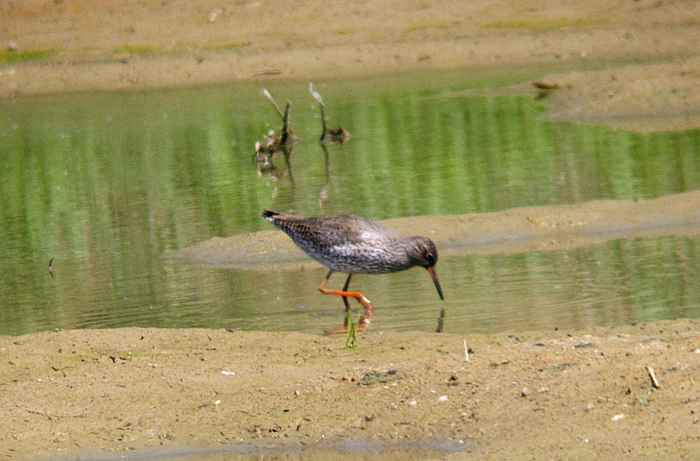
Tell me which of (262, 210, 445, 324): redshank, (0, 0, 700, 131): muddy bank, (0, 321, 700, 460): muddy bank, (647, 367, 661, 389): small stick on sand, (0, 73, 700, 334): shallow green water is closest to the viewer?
(0, 321, 700, 460): muddy bank

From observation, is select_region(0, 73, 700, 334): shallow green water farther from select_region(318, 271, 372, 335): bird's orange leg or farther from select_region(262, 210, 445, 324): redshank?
select_region(262, 210, 445, 324): redshank

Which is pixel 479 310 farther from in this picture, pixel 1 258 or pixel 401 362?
pixel 1 258

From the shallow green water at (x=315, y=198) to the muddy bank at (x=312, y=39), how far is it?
188cm

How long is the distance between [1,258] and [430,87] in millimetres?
13739

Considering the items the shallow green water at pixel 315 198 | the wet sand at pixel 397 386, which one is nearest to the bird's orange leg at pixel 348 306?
the shallow green water at pixel 315 198

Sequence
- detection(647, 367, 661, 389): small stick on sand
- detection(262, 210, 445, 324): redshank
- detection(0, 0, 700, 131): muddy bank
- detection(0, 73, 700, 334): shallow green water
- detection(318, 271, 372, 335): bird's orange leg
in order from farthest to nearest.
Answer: detection(0, 0, 700, 131): muddy bank
detection(0, 73, 700, 334): shallow green water
detection(262, 210, 445, 324): redshank
detection(318, 271, 372, 335): bird's orange leg
detection(647, 367, 661, 389): small stick on sand

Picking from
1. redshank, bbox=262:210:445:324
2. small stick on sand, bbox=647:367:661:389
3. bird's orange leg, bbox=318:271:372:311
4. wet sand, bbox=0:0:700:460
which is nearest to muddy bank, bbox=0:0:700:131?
bird's orange leg, bbox=318:271:372:311

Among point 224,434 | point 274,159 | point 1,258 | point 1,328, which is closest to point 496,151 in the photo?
point 274,159

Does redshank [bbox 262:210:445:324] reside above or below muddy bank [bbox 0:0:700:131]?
below

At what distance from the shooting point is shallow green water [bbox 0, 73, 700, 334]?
27.0 ft

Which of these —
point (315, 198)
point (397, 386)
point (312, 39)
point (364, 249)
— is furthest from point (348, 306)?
point (312, 39)

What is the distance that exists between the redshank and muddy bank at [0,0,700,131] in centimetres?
1394

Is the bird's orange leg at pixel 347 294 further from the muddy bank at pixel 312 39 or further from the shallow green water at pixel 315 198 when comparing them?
the muddy bank at pixel 312 39

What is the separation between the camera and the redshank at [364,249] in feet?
26.5
